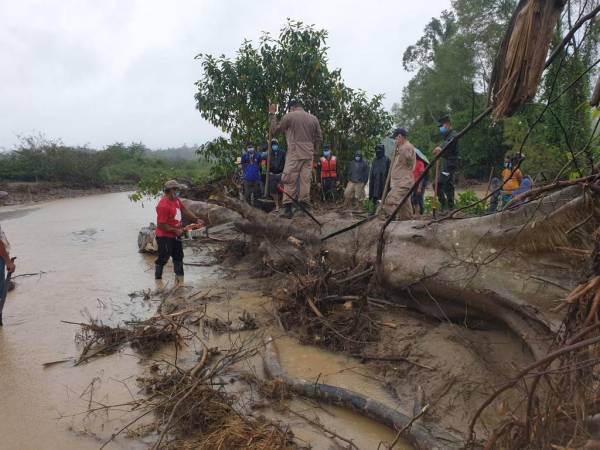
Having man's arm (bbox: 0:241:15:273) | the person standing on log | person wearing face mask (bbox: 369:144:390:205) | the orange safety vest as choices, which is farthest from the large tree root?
the orange safety vest

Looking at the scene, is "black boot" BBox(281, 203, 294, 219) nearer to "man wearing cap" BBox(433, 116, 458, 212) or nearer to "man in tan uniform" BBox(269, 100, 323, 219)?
"man in tan uniform" BBox(269, 100, 323, 219)

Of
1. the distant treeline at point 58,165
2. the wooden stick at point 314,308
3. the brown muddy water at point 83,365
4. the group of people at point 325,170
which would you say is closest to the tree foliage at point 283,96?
the group of people at point 325,170

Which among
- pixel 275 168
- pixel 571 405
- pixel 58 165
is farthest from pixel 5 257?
pixel 58 165

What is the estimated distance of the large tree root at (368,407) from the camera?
2869mm

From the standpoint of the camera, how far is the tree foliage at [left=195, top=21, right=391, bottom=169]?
34.7ft

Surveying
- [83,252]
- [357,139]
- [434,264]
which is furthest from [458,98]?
Result: [434,264]

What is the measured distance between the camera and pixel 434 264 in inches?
170

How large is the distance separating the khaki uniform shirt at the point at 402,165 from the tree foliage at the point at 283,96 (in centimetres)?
430

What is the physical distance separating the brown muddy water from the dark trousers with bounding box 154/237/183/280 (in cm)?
22

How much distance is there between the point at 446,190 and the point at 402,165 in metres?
1.85

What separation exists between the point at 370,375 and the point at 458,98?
3046 centimetres

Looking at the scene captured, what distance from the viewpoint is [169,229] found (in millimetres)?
6852

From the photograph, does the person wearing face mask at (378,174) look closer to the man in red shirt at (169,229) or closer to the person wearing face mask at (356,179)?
the person wearing face mask at (356,179)

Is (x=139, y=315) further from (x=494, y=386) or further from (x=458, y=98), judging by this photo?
(x=458, y=98)
